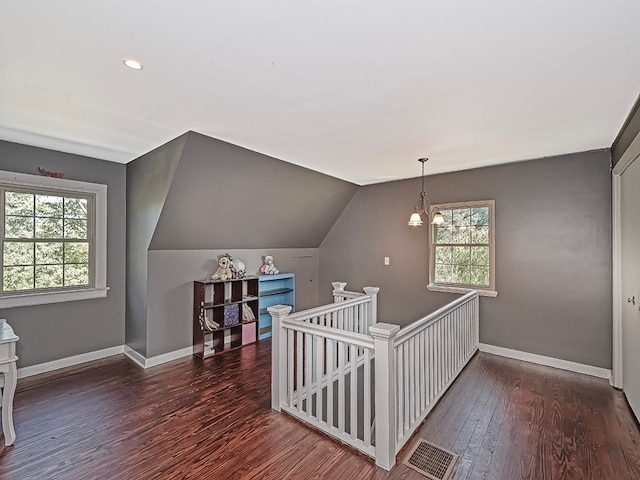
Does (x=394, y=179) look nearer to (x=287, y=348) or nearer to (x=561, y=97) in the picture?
Result: (x=561, y=97)

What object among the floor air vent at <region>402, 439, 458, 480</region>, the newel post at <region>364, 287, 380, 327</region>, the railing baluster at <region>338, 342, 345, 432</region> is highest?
the newel post at <region>364, 287, 380, 327</region>

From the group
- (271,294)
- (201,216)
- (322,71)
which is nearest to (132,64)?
(322,71)

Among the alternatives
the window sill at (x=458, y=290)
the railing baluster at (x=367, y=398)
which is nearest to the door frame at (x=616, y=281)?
the window sill at (x=458, y=290)

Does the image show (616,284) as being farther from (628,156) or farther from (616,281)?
(628,156)

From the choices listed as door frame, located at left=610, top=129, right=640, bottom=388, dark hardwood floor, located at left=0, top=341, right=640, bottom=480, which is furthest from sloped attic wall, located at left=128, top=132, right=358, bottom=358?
door frame, located at left=610, top=129, right=640, bottom=388

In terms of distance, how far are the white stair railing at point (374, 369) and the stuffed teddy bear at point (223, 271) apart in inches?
63.2

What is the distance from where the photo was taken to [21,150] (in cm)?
330

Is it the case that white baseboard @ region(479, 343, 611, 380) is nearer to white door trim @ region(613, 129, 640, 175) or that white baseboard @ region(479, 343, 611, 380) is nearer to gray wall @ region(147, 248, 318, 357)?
white door trim @ region(613, 129, 640, 175)

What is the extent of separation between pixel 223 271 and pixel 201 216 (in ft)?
2.98

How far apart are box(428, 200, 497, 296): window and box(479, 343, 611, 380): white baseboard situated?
0.73 metres

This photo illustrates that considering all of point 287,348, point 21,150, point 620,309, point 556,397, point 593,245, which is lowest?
point 556,397

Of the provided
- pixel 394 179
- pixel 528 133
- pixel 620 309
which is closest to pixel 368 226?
pixel 394 179

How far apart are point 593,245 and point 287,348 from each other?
138 inches

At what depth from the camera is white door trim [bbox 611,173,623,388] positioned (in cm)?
314
